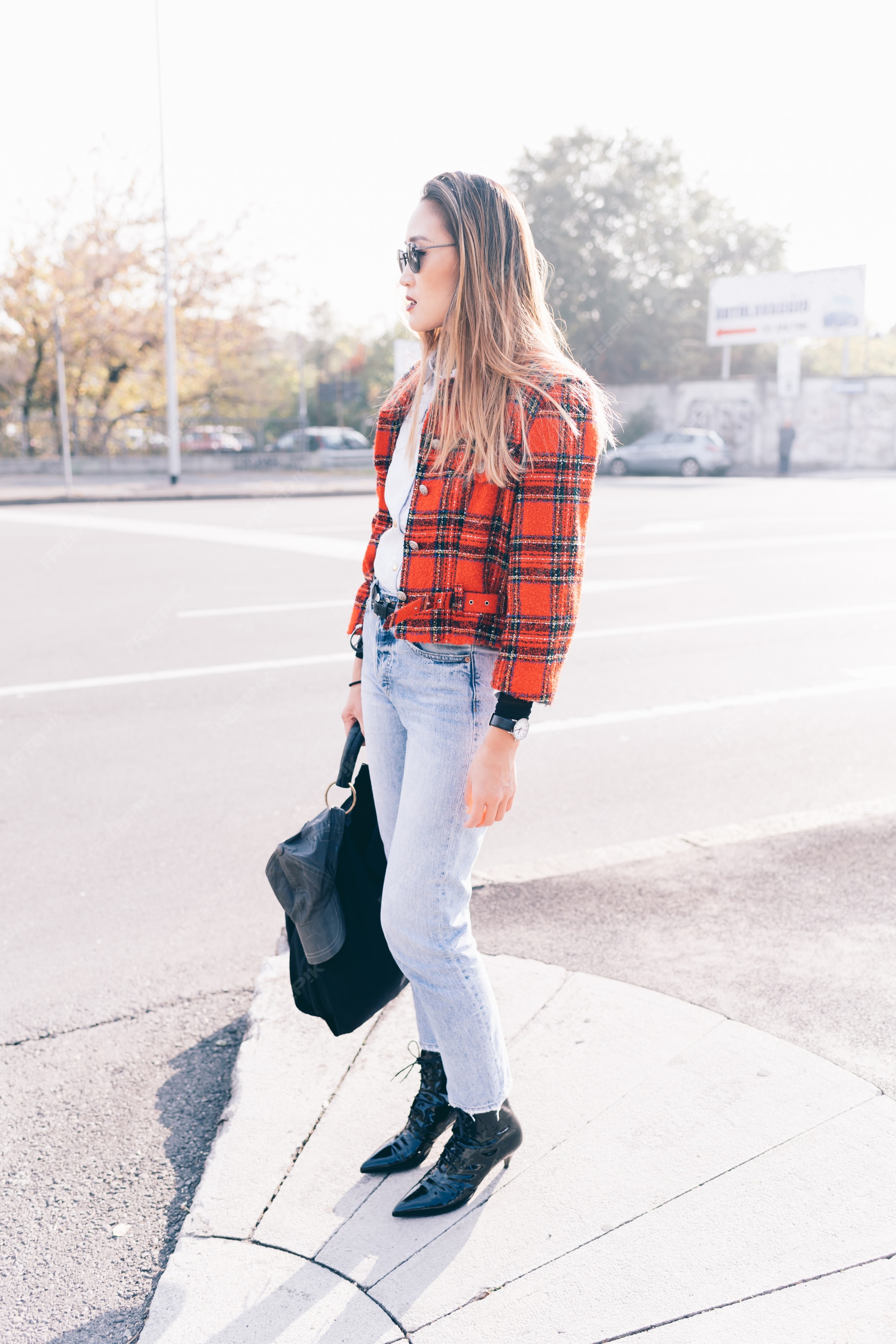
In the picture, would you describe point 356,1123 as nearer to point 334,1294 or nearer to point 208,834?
point 334,1294

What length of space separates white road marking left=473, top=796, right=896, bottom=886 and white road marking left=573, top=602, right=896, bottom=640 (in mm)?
3623

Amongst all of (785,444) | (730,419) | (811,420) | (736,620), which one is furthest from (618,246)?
(736,620)

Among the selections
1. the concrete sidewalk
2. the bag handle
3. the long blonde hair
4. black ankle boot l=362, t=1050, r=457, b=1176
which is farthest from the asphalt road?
the long blonde hair

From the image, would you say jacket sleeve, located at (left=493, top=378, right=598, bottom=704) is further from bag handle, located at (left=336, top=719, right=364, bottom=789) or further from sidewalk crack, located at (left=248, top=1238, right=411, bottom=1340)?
sidewalk crack, located at (left=248, top=1238, right=411, bottom=1340)

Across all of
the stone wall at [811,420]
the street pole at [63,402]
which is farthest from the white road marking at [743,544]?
the stone wall at [811,420]

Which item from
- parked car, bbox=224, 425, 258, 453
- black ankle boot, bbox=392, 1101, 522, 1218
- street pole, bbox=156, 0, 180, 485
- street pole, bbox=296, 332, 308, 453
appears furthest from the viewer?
street pole, bbox=296, 332, 308, 453

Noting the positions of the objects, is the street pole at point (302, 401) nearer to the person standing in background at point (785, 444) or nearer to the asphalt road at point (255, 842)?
the person standing in background at point (785, 444)

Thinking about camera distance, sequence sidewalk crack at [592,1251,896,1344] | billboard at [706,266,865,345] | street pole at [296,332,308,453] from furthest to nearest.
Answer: billboard at [706,266,865,345] < street pole at [296,332,308,453] < sidewalk crack at [592,1251,896,1344]

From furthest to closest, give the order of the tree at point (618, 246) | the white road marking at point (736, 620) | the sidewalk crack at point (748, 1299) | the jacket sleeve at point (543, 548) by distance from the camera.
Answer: the tree at point (618, 246), the white road marking at point (736, 620), the jacket sleeve at point (543, 548), the sidewalk crack at point (748, 1299)

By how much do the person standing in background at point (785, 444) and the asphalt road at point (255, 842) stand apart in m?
23.9

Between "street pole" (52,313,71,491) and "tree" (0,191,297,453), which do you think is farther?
"tree" (0,191,297,453)

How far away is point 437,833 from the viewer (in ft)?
7.06

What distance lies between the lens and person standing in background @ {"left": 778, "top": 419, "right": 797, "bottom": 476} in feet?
108

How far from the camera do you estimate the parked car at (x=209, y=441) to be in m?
33.5
